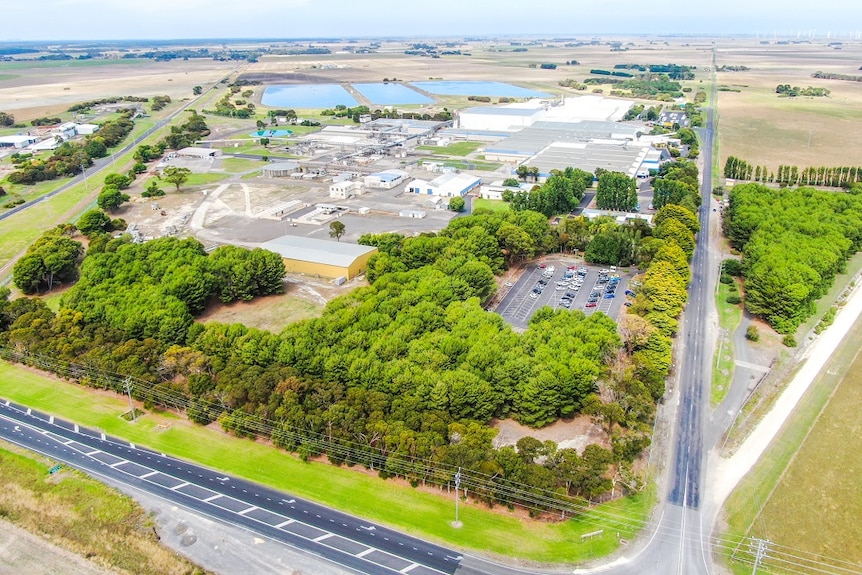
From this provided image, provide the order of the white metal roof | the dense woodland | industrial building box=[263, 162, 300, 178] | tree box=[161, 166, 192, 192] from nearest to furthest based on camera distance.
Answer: the dense woodland
the white metal roof
tree box=[161, 166, 192, 192]
industrial building box=[263, 162, 300, 178]

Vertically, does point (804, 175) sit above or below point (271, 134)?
below

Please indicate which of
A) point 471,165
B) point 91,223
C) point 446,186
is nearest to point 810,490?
point 446,186

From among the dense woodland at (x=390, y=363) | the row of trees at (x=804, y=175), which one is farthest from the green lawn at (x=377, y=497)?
the row of trees at (x=804, y=175)

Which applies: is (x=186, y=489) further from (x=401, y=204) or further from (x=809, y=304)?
(x=401, y=204)

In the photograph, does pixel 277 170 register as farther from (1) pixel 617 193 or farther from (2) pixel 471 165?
(1) pixel 617 193

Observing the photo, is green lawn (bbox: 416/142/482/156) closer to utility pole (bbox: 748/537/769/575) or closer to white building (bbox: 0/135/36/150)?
white building (bbox: 0/135/36/150)

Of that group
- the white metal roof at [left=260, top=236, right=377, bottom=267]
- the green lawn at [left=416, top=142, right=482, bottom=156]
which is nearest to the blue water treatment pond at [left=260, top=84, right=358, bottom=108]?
the green lawn at [left=416, top=142, right=482, bottom=156]
